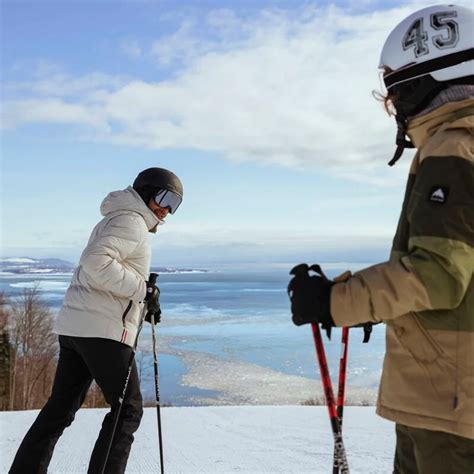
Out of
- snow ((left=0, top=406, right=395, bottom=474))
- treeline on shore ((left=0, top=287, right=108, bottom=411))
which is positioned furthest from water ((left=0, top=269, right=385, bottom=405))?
snow ((left=0, top=406, right=395, bottom=474))

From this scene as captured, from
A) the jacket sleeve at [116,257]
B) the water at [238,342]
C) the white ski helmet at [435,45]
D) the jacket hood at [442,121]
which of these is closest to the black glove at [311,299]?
the jacket hood at [442,121]

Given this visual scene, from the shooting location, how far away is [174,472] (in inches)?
146

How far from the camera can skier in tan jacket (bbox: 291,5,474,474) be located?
1451 mm

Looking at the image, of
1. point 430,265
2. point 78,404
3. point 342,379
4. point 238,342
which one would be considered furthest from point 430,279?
point 238,342

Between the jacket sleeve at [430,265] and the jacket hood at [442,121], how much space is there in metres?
0.12

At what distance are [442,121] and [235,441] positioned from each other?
3498mm

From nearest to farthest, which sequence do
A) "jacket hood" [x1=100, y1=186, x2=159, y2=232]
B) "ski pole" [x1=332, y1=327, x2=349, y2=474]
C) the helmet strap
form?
the helmet strap, "ski pole" [x1=332, y1=327, x2=349, y2=474], "jacket hood" [x1=100, y1=186, x2=159, y2=232]

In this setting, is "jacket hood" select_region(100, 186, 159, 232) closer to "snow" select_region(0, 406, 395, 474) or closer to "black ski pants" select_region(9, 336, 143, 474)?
"black ski pants" select_region(9, 336, 143, 474)

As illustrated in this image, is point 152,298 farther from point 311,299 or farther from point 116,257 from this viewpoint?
point 311,299

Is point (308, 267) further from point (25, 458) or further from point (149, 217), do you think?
point (25, 458)

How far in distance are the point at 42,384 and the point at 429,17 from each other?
99.5ft

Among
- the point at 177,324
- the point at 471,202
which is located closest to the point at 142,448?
the point at 471,202

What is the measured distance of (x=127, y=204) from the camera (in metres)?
3.03

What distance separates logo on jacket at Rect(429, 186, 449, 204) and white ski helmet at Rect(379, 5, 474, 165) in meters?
0.33
